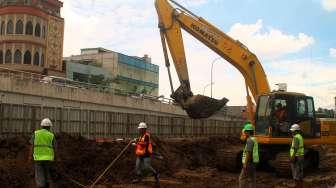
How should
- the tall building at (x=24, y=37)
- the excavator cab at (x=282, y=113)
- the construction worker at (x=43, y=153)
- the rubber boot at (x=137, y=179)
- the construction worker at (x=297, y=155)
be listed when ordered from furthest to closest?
the tall building at (x=24, y=37) < the excavator cab at (x=282, y=113) < the rubber boot at (x=137, y=179) < the construction worker at (x=297, y=155) < the construction worker at (x=43, y=153)

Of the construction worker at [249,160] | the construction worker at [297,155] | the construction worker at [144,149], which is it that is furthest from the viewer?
the construction worker at [297,155]

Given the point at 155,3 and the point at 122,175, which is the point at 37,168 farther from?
the point at 155,3

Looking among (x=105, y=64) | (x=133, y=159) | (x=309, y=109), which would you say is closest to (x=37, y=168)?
(x=133, y=159)

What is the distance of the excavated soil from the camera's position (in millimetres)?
13477

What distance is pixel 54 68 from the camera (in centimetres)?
5922

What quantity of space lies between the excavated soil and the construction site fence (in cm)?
285

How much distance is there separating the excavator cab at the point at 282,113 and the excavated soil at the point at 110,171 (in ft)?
→ 5.33

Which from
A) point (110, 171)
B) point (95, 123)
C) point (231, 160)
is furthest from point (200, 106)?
point (95, 123)

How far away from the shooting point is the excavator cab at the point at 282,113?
55.5 feet

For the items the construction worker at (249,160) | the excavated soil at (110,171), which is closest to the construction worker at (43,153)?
the excavated soil at (110,171)

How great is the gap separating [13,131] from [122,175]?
6.72 meters

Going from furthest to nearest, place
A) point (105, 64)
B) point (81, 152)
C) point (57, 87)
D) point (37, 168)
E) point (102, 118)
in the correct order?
point (105, 64)
point (57, 87)
point (102, 118)
point (81, 152)
point (37, 168)

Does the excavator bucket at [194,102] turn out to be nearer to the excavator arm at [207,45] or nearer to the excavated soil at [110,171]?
the excavator arm at [207,45]

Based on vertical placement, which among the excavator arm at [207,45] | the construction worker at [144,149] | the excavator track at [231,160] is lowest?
the excavator track at [231,160]
